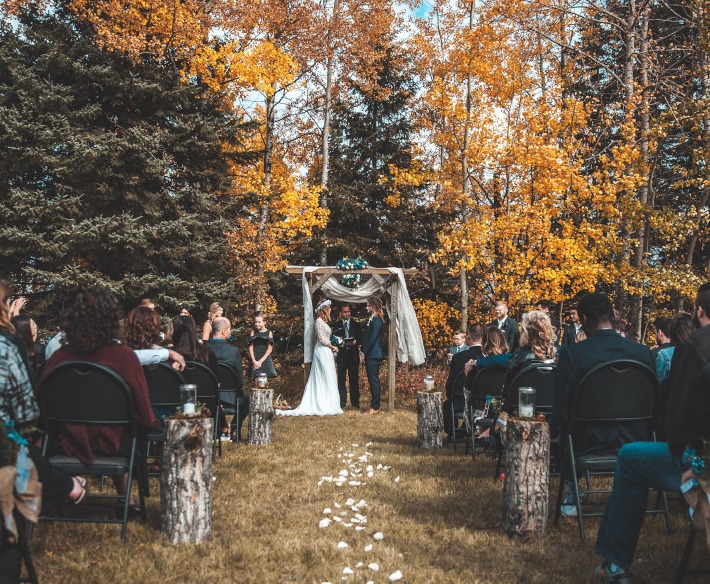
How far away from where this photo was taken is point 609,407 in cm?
420

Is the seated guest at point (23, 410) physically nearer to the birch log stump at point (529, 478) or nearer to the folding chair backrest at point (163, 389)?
the folding chair backrest at point (163, 389)

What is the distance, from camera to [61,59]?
14.8m

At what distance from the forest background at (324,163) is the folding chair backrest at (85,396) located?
10.5 m

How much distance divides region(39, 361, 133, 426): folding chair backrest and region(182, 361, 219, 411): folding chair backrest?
220 cm

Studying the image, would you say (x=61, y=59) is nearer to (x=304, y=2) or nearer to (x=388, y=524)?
(x=304, y=2)

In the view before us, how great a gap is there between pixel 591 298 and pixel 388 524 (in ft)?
7.12

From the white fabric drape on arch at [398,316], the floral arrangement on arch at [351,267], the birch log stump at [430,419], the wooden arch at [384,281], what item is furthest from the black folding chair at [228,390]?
the floral arrangement on arch at [351,267]

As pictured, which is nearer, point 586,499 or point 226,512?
point 226,512

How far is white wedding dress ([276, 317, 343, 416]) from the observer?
1273 cm

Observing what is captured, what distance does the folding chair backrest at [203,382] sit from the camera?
248 inches

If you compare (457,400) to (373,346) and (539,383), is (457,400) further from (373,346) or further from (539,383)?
(373,346)

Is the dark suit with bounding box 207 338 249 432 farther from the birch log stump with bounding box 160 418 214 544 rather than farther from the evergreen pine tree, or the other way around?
the evergreen pine tree

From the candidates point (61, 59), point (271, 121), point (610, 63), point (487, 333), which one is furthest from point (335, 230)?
point (487, 333)

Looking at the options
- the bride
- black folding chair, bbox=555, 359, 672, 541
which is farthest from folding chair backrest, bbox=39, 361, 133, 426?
the bride
